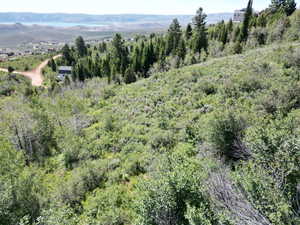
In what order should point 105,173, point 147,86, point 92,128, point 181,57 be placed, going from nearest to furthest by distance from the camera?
point 105,173
point 92,128
point 147,86
point 181,57

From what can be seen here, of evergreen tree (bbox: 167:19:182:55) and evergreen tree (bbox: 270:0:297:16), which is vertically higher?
evergreen tree (bbox: 270:0:297:16)

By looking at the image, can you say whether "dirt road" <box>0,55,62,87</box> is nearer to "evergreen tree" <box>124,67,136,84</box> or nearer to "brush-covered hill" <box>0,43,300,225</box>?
"evergreen tree" <box>124,67,136,84</box>

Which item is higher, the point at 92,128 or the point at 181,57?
the point at 181,57

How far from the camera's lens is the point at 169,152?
15641mm

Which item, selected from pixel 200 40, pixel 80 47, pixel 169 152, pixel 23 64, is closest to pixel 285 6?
pixel 200 40

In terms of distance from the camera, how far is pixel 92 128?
25.9 meters

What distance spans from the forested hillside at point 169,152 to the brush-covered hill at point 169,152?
62 mm

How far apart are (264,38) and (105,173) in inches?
1552

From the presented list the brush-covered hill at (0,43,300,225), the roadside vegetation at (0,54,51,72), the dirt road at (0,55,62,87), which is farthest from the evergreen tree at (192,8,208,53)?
the roadside vegetation at (0,54,51,72)

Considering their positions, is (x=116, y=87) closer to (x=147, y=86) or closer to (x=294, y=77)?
(x=147, y=86)

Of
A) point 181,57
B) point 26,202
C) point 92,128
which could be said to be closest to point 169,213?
point 26,202

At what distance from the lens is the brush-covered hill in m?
8.05

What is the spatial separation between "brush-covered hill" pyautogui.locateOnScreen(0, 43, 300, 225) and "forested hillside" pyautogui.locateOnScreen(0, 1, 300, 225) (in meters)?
0.06

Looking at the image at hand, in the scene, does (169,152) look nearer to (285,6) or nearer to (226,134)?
(226,134)
